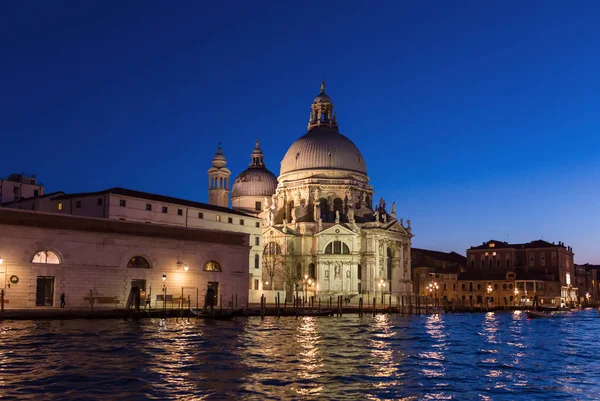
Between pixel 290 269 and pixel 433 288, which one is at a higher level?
pixel 290 269

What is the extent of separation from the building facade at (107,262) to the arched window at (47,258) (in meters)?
0.06

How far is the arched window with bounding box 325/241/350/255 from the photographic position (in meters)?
83.4

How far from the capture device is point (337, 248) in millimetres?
83750

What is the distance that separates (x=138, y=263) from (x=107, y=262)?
2.36 m

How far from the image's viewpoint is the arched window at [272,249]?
8544cm

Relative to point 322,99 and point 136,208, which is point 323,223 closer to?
point 322,99

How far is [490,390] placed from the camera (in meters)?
19.1

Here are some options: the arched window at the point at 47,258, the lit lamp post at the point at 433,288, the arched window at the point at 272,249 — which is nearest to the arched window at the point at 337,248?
the arched window at the point at 272,249

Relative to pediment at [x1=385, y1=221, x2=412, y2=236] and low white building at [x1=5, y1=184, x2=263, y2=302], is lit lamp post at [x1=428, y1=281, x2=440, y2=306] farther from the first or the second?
low white building at [x1=5, y1=184, x2=263, y2=302]

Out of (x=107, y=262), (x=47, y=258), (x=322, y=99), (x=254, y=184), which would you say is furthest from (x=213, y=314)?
(x=322, y=99)

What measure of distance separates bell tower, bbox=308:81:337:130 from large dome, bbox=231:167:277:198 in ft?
32.1

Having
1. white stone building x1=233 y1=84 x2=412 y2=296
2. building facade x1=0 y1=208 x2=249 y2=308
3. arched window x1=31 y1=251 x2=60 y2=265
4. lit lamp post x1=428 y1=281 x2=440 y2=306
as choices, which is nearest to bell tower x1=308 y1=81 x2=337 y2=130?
white stone building x1=233 y1=84 x2=412 y2=296

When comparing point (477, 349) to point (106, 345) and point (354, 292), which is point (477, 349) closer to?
point (106, 345)

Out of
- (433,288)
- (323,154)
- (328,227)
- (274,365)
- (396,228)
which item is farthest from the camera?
(433,288)
